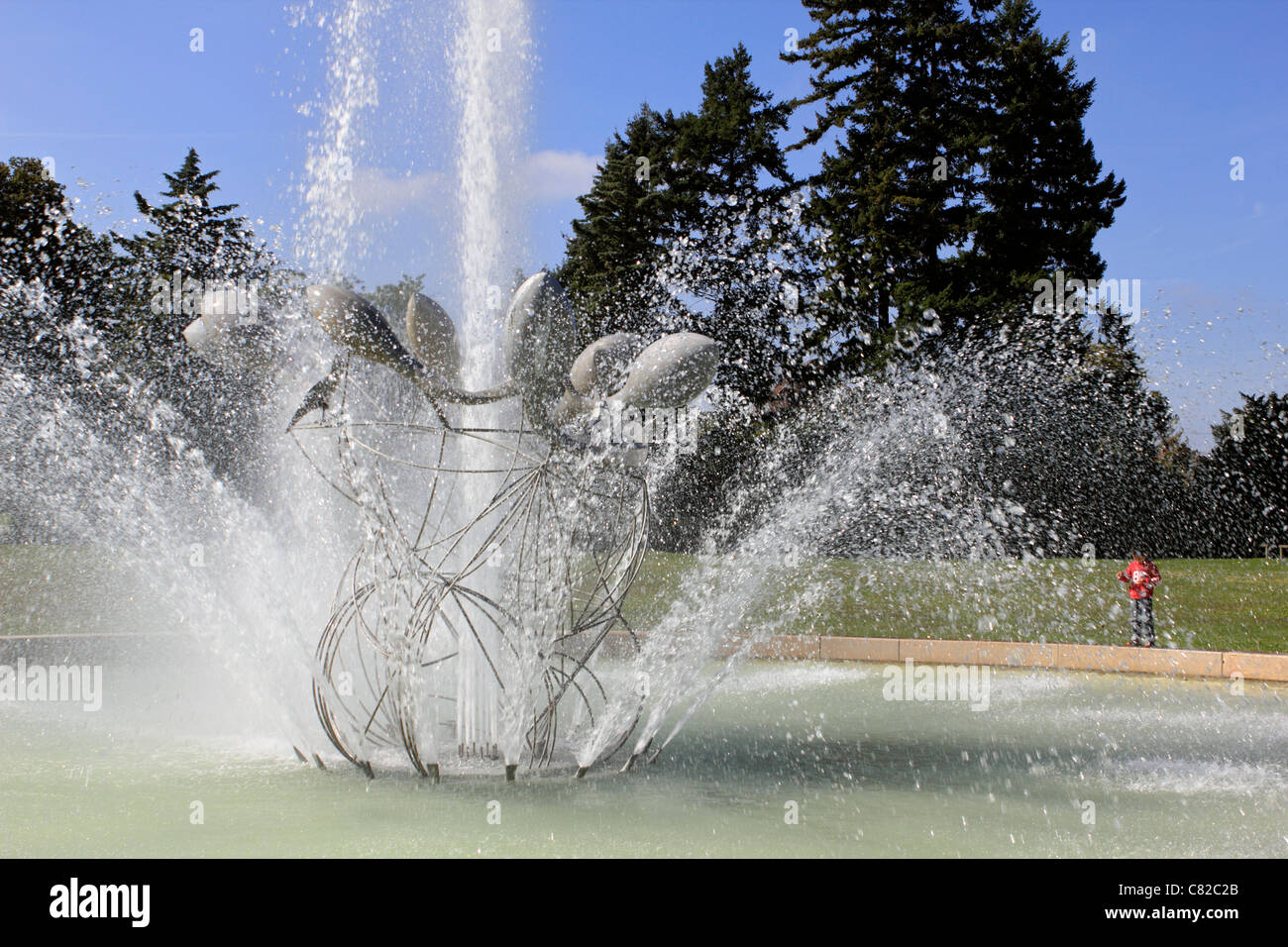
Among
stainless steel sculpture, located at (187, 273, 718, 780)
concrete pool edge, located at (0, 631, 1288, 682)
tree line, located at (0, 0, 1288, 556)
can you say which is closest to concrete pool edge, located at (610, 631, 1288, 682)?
concrete pool edge, located at (0, 631, 1288, 682)

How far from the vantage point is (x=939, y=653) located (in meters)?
12.1

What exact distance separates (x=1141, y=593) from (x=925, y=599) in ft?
13.7

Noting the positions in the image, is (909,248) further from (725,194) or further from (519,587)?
(519,587)

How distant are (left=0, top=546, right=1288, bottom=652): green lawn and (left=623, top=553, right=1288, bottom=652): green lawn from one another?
0.02 m

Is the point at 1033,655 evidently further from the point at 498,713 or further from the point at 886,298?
the point at 886,298

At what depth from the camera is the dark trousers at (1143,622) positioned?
40.9 ft

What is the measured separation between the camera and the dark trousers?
1248 centimetres

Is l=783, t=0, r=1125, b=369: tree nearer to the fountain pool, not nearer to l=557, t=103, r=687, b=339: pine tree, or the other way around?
l=557, t=103, r=687, b=339: pine tree

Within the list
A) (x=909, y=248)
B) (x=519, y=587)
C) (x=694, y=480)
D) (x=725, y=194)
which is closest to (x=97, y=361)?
(x=694, y=480)

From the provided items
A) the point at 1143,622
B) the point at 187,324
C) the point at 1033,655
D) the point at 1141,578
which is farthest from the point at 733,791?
the point at 187,324

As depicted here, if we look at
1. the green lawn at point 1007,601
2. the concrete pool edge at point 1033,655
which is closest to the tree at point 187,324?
the green lawn at point 1007,601

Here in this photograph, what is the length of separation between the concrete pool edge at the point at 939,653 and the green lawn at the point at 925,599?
141cm

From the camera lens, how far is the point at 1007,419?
79.5 ft

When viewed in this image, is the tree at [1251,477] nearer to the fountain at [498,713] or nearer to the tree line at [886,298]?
the tree line at [886,298]
